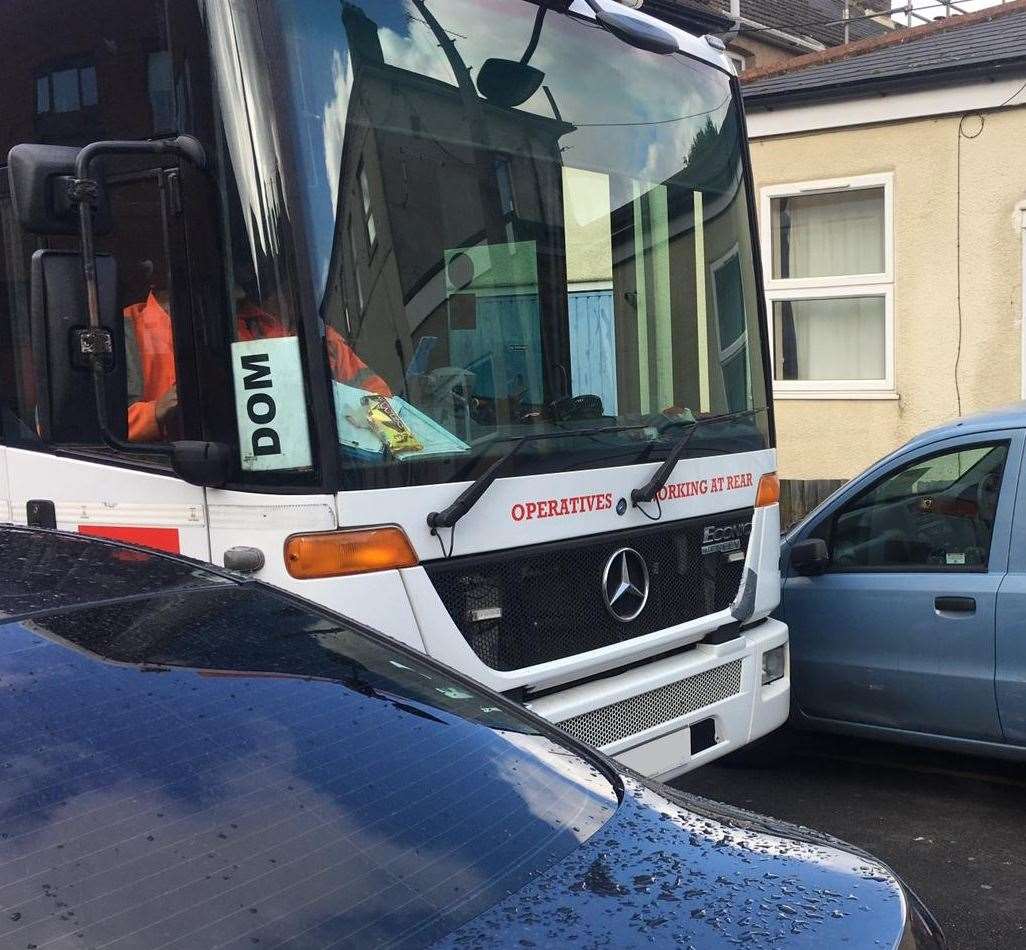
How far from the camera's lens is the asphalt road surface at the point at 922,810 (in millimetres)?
4031

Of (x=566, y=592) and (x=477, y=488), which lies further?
(x=566, y=592)

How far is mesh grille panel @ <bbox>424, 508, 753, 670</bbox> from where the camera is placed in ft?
12.5

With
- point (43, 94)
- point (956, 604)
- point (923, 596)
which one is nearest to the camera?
point (43, 94)

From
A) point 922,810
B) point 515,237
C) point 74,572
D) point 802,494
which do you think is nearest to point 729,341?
point 515,237

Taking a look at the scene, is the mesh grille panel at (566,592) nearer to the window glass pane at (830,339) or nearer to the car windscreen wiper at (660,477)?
the car windscreen wiper at (660,477)

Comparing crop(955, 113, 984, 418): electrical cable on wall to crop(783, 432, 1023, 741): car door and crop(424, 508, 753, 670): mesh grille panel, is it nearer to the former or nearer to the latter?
crop(783, 432, 1023, 741): car door

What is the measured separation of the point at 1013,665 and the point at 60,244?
146 inches

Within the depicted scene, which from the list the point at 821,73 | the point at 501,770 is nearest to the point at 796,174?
the point at 821,73

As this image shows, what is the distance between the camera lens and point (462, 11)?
3.96 metres

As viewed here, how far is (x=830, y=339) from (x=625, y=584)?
7.40 metres

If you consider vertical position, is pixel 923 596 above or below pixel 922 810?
above

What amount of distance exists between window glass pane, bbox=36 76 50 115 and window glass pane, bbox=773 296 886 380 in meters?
8.19

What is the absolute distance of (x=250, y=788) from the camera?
6.21ft

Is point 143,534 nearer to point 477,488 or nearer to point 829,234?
point 477,488
